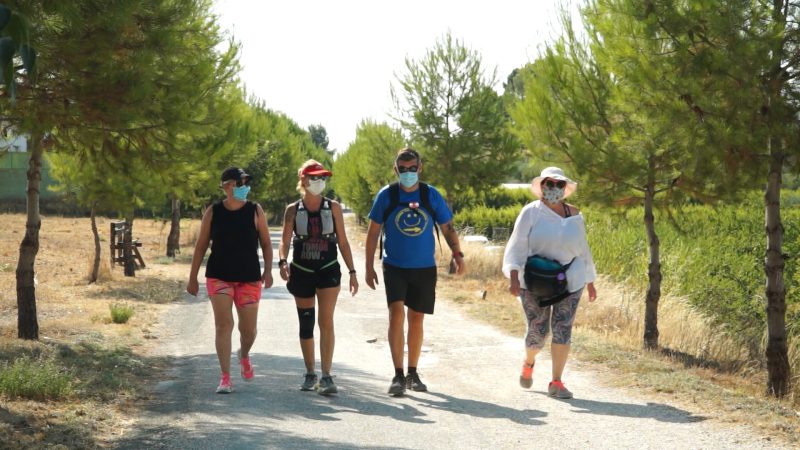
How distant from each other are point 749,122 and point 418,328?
148 inches

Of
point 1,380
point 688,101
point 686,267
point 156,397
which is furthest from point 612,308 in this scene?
point 1,380

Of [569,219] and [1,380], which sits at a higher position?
[569,219]

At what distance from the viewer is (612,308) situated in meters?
15.2

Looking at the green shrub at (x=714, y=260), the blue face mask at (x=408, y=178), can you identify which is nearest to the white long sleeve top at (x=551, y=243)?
the blue face mask at (x=408, y=178)

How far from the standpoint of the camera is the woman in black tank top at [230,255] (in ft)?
25.5

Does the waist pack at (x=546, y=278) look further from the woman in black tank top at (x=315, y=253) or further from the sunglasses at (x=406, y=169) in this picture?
the woman in black tank top at (x=315, y=253)

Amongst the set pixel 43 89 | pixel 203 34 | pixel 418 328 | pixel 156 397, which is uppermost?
pixel 203 34

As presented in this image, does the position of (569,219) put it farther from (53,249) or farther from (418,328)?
(53,249)

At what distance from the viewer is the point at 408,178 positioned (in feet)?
25.6

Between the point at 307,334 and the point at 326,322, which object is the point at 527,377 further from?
the point at 307,334

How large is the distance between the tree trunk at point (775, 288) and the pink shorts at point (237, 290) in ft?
17.2

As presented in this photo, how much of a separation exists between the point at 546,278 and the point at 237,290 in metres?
2.49

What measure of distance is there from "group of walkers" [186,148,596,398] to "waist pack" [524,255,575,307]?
0.09ft

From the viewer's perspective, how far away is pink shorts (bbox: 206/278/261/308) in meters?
7.79
